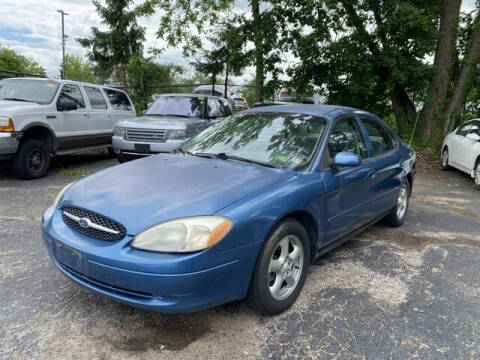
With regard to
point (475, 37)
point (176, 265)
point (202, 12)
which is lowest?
point (176, 265)

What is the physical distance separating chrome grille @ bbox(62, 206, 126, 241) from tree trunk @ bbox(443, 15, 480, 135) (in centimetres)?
1220

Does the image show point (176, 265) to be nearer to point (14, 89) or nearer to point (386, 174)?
point (386, 174)

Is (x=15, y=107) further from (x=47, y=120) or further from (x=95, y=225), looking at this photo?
(x=95, y=225)

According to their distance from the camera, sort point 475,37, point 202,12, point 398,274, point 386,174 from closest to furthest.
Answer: point 398,274 → point 386,174 → point 475,37 → point 202,12

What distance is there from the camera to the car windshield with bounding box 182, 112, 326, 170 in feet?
11.1

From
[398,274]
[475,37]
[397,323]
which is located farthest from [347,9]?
[397,323]

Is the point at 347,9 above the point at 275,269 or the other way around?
above

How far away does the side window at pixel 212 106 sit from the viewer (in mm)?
9039

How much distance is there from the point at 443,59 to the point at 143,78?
11789mm

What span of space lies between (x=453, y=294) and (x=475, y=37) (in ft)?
37.1

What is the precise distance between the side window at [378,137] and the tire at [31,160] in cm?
582

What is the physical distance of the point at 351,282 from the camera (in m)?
3.51

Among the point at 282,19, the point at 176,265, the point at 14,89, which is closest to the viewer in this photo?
the point at 176,265

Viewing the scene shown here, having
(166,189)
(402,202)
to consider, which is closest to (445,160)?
(402,202)
